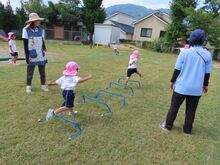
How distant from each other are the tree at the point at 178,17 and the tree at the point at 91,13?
9925mm

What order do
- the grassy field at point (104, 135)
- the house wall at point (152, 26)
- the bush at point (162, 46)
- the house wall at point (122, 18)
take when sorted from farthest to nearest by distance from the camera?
the house wall at point (122, 18)
the house wall at point (152, 26)
the bush at point (162, 46)
the grassy field at point (104, 135)

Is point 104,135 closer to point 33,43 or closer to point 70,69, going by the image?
point 70,69

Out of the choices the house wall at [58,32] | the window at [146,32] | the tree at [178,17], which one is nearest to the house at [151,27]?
the window at [146,32]

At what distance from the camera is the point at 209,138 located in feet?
11.0

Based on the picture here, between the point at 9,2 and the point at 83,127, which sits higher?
the point at 9,2

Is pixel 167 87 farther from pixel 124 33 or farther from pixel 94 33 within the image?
pixel 124 33

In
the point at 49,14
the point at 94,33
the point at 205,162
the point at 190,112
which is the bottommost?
the point at 205,162

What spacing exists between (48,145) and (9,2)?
26059 millimetres

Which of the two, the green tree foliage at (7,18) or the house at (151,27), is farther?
the house at (151,27)

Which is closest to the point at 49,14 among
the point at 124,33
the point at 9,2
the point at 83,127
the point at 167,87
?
the point at 9,2

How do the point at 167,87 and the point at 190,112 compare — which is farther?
the point at 167,87

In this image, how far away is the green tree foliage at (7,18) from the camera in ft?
74.7

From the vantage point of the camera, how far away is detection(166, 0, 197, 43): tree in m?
19.4

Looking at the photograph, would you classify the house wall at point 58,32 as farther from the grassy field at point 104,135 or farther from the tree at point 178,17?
the grassy field at point 104,135
